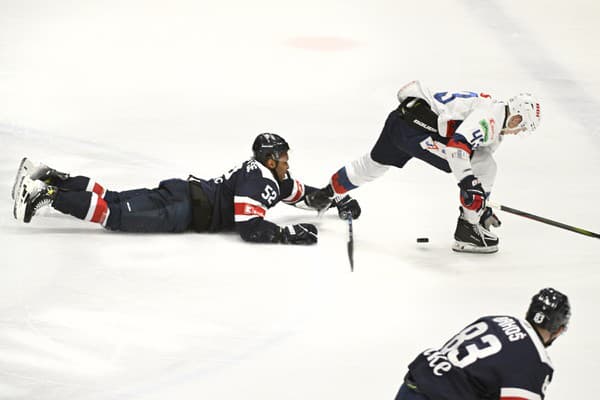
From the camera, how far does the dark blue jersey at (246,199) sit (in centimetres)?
583

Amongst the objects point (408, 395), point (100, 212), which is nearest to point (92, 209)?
point (100, 212)

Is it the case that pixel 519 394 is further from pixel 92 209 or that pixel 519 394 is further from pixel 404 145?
pixel 92 209

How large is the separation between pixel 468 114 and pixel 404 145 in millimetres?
402

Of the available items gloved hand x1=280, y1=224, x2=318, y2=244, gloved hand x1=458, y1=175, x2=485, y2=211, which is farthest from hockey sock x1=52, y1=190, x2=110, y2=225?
gloved hand x1=458, y1=175, x2=485, y2=211

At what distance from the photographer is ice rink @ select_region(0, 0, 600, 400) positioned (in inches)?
183

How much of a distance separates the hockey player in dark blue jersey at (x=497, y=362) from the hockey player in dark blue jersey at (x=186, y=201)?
2.33 m

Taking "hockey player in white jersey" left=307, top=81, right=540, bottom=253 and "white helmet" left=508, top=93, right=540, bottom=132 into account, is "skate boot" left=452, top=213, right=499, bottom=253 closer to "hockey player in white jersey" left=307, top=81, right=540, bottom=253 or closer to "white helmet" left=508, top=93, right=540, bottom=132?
"hockey player in white jersey" left=307, top=81, right=540, bottom=253

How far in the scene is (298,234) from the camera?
231 inches

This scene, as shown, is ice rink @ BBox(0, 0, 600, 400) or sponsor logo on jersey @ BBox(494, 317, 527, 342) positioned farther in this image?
ice rink @ BBox(0, 0, 600, 400)

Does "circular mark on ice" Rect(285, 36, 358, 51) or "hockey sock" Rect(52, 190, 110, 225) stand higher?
"circular mark on ice" Rect(285, 36, 358, 51)

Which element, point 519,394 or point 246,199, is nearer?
point 519,394

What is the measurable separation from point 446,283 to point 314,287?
26.1 inches

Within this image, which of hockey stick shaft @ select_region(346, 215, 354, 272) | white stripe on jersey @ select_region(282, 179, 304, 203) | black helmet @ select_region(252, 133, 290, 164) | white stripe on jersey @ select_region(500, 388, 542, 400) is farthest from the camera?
white stripe on jersey @ select_region(282, 179, 304, 203)

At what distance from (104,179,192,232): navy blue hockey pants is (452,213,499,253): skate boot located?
4.64ft
